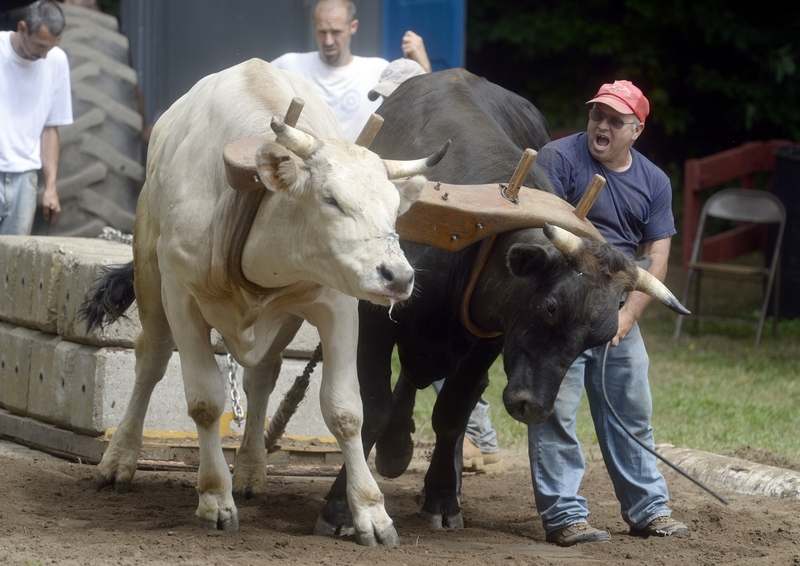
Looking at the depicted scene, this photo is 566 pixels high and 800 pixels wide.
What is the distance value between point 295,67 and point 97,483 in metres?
2.85

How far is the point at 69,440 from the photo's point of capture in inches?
307

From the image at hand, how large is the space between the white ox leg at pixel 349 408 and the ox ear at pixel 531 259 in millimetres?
667

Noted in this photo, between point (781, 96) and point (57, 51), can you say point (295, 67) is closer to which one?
point (57, 51)

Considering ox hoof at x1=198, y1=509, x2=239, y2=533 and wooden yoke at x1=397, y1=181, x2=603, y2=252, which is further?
ox hoof at x1=198, y1=509, x2=239, y2=533

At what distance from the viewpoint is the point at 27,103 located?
9.52 m

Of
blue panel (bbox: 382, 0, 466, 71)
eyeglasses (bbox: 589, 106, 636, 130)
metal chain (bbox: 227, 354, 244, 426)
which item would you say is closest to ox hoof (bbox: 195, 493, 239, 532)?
Result: metal chain (bbox: 227, 354, 244, 426)

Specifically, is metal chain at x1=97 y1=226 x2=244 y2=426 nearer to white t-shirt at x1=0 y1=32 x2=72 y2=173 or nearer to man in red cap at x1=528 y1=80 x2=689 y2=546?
white t-shirt at x1=0 y1=32 x2=72 y2=173

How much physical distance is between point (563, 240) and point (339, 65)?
3.37 m

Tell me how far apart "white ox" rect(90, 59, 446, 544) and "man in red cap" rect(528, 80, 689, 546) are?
83 cm

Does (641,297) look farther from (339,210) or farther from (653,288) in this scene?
(339,210)

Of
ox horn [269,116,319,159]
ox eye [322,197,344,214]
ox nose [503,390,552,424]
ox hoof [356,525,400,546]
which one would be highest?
ox horn [269,116,319,159]

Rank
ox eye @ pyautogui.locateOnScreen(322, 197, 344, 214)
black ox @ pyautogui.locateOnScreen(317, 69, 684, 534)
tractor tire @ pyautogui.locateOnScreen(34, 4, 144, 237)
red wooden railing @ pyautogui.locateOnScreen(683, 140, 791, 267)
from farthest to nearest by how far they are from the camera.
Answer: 1. red wooden railing @ pyautogui.locateOnScreen(683, 140, 791, 267)
2. tractor tire @ pyautogui.locateOnScreen(34, 4, 144, 237)
3. black ox @ pyautogui.locateOnScreen(317, 69, 684, 534)
4. ox eye @ pyautogui.locateOnScreen(322, 197, 344, 214)

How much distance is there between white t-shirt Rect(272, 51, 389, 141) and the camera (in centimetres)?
859

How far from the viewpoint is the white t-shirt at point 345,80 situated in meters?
A: 8.59
